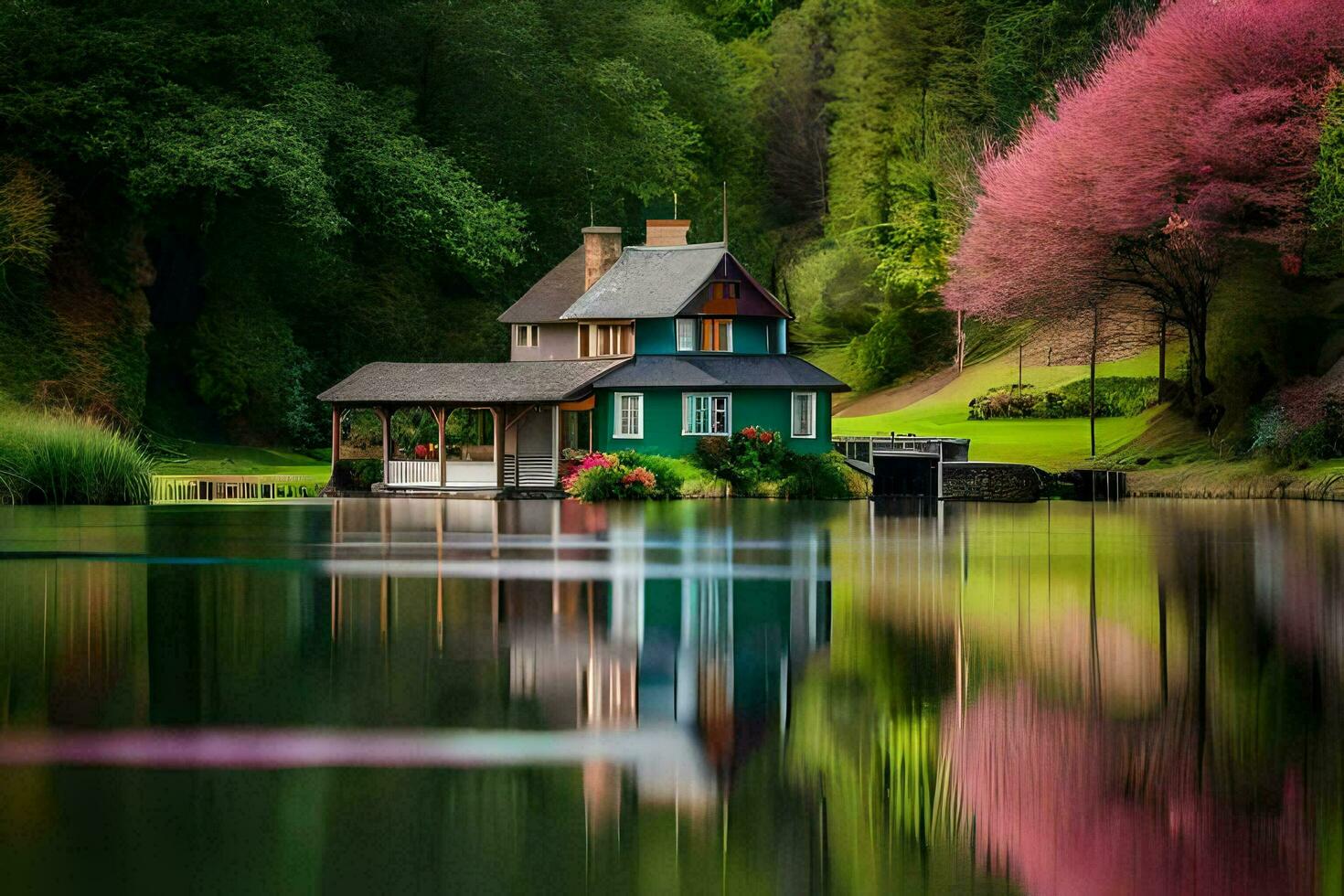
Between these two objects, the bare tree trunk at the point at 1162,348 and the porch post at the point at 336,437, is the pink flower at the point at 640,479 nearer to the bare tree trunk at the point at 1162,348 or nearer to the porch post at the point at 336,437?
the porch post at the point at 336,437

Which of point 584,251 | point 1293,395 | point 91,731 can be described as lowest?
point 91,731

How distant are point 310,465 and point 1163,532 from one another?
3446cm

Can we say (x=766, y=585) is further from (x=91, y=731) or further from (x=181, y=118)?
(x=181, y=118)

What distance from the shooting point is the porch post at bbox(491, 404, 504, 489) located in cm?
5341

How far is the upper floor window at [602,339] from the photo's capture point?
5675 centimetres

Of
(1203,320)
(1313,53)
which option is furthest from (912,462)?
(1313,53)

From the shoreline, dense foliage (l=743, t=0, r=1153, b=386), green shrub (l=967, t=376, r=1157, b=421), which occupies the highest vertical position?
dense foliage (l=743, t=0, r=1153, b=386)

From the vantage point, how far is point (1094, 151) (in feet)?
178

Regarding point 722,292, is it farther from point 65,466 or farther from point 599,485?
point 65,466

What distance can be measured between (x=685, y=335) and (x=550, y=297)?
7574 mm

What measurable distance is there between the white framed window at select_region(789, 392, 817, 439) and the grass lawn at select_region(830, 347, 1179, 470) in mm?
7828

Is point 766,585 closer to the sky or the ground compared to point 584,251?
closer to the ground

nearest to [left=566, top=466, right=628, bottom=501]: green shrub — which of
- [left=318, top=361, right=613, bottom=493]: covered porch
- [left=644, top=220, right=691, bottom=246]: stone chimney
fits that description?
[left=318, top=361, right=613, bottom=493]: covered porch

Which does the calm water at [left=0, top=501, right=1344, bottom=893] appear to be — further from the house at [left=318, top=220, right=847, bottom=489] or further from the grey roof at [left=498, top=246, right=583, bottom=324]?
the grey roof at [left=498, top=246, right=583, bottom=324]
